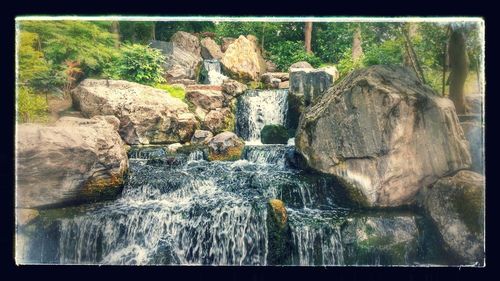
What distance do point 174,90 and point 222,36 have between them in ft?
6.64

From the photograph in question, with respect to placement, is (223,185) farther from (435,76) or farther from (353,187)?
(435,76)

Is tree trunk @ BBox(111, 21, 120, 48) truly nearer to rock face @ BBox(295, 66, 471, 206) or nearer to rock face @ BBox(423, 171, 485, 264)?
rock face @ BBox(295, 66, 471, 206)

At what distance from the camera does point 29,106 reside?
19.1 ft

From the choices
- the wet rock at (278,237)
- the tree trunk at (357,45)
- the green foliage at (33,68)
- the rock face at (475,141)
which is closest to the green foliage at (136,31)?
the green foliage at (33,68)

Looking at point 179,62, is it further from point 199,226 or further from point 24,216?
point 24,216

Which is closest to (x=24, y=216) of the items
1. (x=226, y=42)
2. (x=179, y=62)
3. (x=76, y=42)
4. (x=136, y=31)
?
(x=76, y=42)

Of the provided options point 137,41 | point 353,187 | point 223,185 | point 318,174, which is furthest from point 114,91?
point 353,187

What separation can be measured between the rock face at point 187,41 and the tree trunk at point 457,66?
3837mm

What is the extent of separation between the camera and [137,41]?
6.65 m

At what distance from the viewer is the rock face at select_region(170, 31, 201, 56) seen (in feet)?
22.3

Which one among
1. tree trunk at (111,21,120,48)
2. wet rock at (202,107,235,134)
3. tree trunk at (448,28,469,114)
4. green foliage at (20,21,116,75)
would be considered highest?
tree trunk at (111,21,120,48)

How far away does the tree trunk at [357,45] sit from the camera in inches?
239

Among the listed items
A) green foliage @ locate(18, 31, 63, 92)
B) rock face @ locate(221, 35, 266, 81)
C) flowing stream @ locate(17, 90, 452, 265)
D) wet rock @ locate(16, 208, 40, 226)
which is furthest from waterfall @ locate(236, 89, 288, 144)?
wet rock @ locate(16, 208, 40, 226)

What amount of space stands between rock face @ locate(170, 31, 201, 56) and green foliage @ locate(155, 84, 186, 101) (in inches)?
33.9
